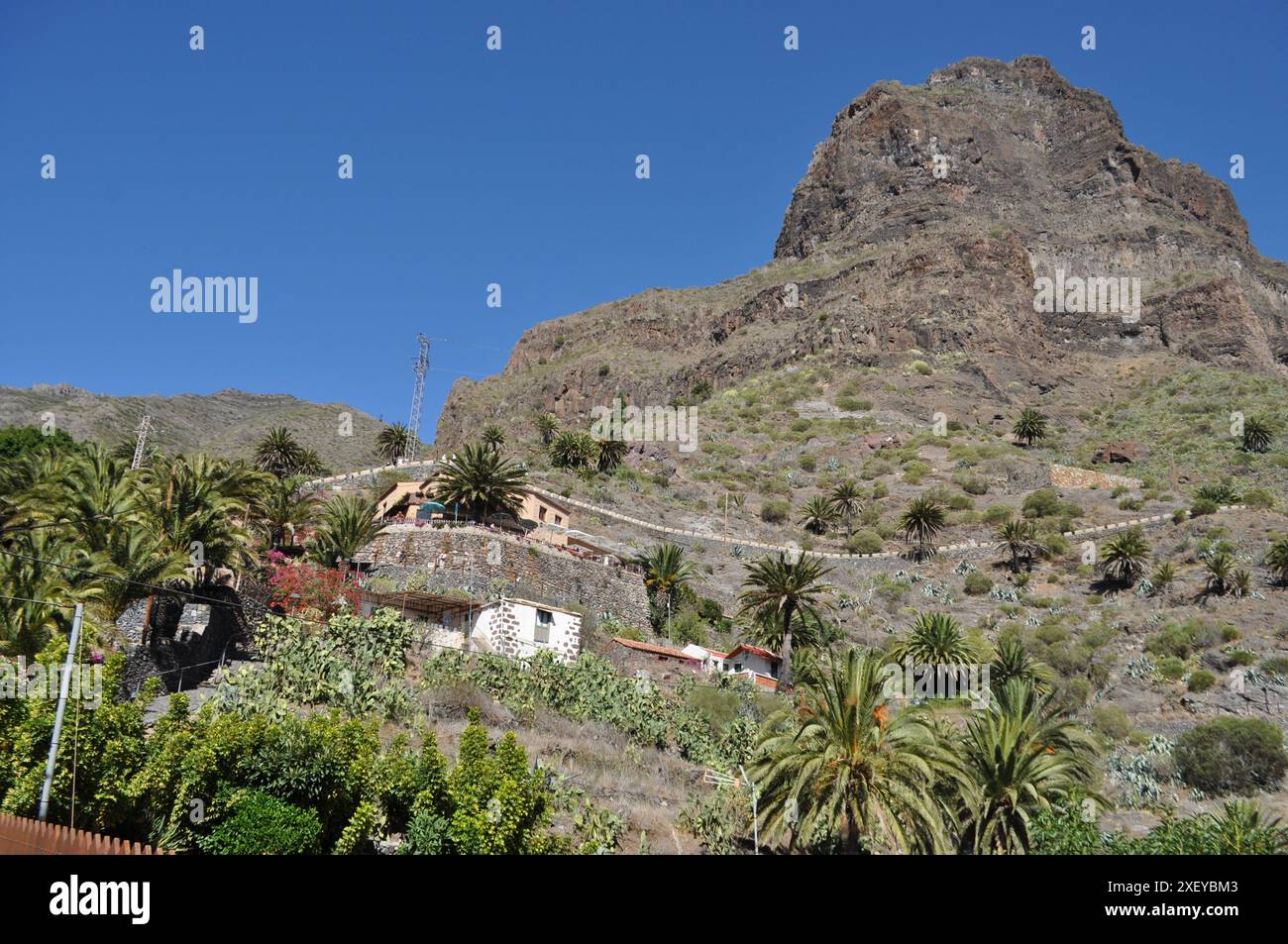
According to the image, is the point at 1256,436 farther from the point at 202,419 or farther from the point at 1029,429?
the point at 202,419

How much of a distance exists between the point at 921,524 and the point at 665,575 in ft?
80.5

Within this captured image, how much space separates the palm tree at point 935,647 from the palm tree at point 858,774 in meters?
17.2

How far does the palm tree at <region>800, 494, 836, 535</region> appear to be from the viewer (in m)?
69.1

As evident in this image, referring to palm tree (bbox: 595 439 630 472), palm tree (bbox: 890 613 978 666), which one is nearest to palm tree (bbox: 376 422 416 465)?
palm tree (bbox: 595 439 630 472)

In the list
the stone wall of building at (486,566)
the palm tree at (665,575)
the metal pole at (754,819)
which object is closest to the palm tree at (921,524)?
the palm tree at (665,575)

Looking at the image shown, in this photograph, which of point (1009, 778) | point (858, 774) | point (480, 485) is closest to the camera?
point (858, 774)

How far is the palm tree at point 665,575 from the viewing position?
1850 inches

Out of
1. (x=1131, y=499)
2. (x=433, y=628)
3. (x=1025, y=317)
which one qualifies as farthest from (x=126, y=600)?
(x=1025, y=317)

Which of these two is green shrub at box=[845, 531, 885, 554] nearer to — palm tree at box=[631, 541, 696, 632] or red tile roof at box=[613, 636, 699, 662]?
palm tree at box=[631, 541, 696, 632]

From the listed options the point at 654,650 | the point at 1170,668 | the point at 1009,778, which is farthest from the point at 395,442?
the point at 1009,778

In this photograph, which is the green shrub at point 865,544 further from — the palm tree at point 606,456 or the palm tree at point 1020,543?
the palm tree at point 606,456

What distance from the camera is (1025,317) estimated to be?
10988cm

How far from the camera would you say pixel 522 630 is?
3303 cm
